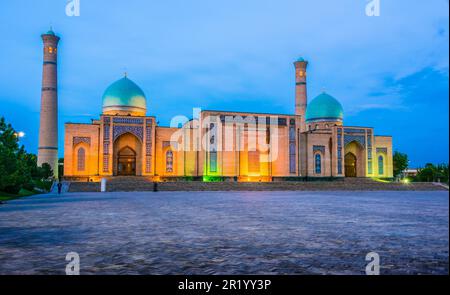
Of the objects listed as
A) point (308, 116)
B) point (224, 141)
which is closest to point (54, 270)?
point (224, 141)

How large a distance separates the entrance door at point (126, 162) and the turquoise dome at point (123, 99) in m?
3.98

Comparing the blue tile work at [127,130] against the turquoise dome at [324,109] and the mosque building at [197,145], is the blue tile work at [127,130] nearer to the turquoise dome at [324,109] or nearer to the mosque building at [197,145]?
the mosque building at [197,145]

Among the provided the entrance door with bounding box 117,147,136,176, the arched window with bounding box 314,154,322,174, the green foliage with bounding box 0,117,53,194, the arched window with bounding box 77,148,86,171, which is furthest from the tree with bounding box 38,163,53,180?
the arched window with bounding box 314,154,322,174

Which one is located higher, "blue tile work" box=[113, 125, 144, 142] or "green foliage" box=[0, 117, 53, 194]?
"blue tile work" box=[113, 125, 144, 142]

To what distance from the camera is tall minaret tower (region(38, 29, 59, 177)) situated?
39.8 metres

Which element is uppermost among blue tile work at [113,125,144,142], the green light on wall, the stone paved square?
blue tile work at [113,125,144,142]

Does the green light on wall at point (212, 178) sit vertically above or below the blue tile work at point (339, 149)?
below

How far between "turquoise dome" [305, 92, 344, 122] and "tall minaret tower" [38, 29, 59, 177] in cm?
2846

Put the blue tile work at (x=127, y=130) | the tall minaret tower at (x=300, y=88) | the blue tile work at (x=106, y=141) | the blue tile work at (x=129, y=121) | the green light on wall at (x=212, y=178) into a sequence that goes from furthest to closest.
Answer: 1. the tall minaret tower at (x=300, y=88)
2. the green light on wall at (x=212, y=178)
3. the blue tile work at (x=129, y=121)
4. the blue tile work at (x=127, y=130)
5. the blue tile work at (x=106, y=141)

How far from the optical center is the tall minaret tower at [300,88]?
162 feet

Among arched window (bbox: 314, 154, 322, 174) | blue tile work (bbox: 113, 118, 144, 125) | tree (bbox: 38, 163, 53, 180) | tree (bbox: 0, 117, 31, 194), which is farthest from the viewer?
arched window (bbox: 314, 154, 322, 174)

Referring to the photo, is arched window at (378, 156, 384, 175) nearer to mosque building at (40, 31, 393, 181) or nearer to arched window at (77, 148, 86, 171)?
mosque building at (40, 31, 393, 181)

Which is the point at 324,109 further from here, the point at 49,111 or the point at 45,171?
the point at 45,171

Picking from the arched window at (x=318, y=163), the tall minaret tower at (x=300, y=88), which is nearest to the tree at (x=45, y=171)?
the arched window at (x=318, y=163)
